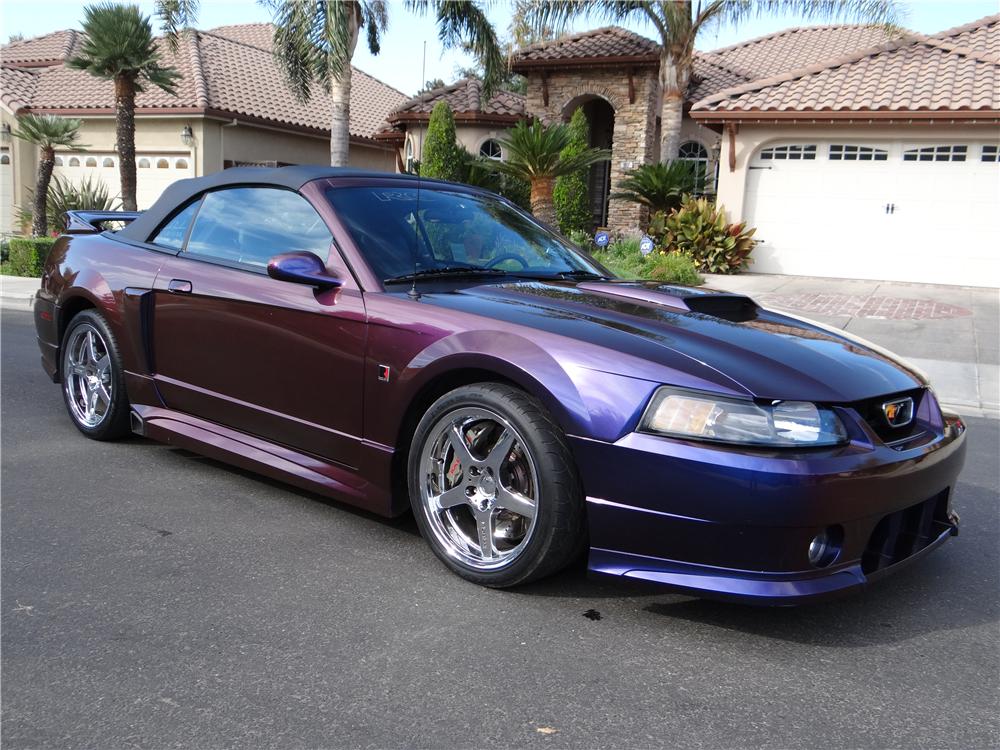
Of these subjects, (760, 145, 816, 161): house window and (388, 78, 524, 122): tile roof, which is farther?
(388, 78, 524, 122): tile roof

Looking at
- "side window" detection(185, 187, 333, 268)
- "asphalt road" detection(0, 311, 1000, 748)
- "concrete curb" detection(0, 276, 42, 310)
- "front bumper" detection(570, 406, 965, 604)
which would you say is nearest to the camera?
"asphalt road" detection(0, 311, 1000, 748)

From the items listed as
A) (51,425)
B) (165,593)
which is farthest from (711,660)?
(51,425)

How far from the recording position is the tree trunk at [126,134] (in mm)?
17250

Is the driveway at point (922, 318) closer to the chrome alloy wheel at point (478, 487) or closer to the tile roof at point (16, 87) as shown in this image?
the chrome alloy wheel at point (478, 487)

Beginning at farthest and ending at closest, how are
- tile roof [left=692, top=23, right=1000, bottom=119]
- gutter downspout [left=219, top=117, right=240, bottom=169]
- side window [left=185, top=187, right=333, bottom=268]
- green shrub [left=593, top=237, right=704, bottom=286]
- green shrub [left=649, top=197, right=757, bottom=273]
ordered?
1. gutter downspout [left=219, top=117, right=240, bottom=169]
2. green shrub [left=649, top=197, right=757, bottom=273]
3. tile roof [left=692, top=23, right=1000, bottom=119]
4. green shrub [left=593, top=237, right=704, bottom=286]
5. side window [left=185, top=187, right=333, bottom=268]

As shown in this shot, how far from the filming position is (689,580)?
113 inches

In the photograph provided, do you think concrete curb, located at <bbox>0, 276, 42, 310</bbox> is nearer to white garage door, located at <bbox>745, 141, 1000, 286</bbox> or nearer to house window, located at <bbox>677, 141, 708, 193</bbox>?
white garage door, located at <bbox>745, 141, 1000, 286</bbox>

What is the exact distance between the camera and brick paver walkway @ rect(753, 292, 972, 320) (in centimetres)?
1252

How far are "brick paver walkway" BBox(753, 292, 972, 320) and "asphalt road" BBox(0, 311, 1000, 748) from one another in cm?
908

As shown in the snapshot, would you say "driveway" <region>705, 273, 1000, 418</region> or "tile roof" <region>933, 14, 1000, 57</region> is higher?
"tile roof" <region>933, 14, 1000, 57</region>

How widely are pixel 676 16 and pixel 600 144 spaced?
682cm

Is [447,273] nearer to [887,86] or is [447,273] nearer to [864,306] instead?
[864,306]

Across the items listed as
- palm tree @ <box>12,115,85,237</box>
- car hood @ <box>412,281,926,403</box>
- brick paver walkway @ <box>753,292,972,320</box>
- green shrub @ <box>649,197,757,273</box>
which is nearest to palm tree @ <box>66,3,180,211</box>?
palm tree @ <box>12,115,85,237</box>

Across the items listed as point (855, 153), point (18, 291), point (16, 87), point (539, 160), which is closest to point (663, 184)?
point (855, 153)
